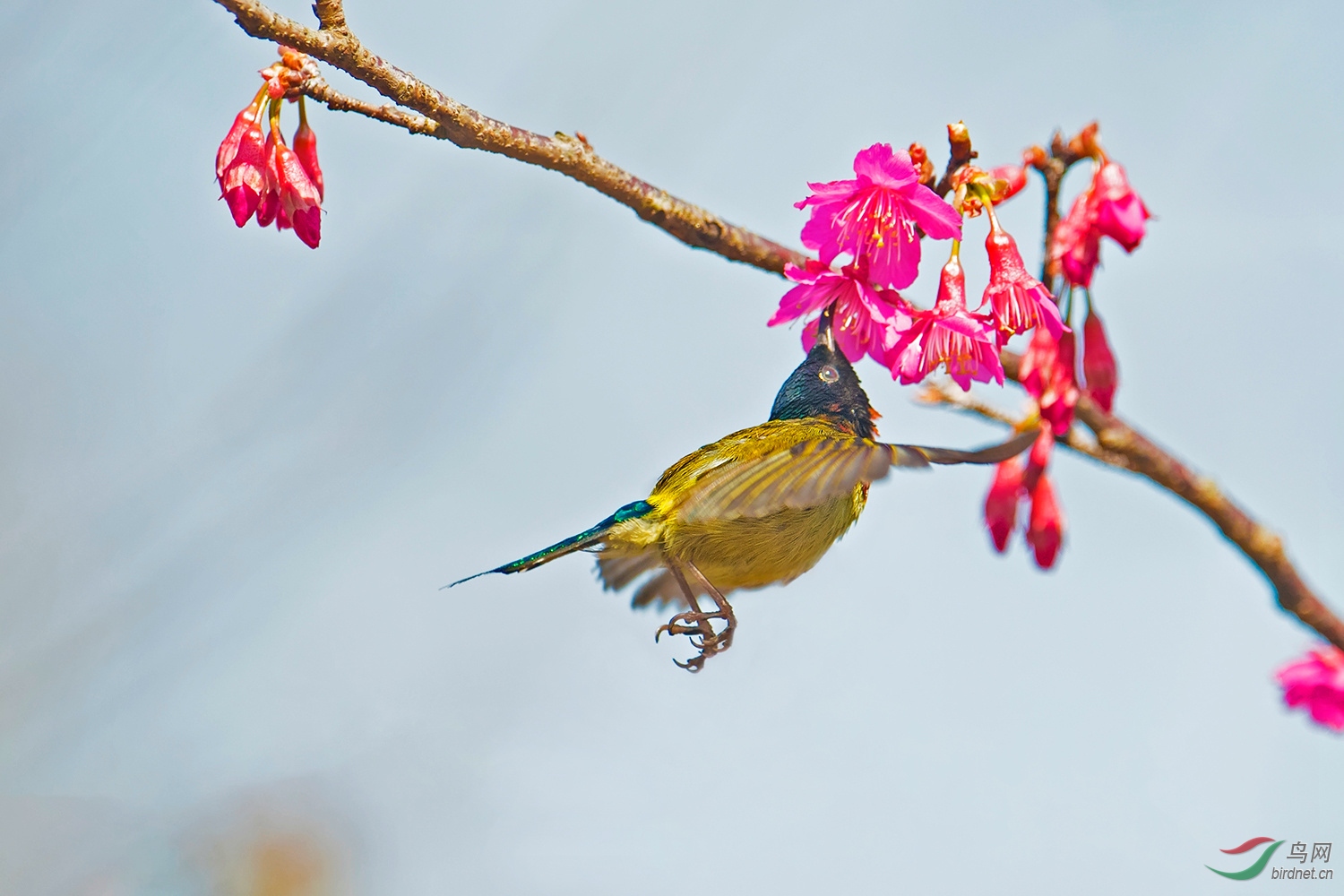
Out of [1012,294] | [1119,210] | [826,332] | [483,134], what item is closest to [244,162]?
[483,134]

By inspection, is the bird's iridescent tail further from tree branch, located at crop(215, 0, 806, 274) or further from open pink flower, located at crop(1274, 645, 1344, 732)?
open pink flower, located at crop(1274, 645, 1344, 732)

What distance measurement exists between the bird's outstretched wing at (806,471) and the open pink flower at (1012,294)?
0.32 meters

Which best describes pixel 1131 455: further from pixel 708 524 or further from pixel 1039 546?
pixel 708 524

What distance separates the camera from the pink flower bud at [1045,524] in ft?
7.33

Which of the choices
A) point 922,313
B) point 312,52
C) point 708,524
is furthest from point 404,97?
point 708,524

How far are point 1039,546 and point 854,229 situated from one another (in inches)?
33.8

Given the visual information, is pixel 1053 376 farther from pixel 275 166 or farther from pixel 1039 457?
pixel 275 166

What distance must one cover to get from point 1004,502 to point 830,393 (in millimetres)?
945

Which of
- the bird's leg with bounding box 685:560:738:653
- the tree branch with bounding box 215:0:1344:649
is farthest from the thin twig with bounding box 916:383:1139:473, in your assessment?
the bird's leg with bounding box 685:560:738:653

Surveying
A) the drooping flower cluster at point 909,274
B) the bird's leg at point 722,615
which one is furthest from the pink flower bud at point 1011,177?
the bird's leg at point 722,615

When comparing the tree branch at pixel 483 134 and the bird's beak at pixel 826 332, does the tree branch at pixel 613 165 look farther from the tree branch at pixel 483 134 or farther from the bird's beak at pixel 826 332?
the bird's beak at pixel 826 332

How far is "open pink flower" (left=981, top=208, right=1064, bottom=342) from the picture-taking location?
7.79 feet

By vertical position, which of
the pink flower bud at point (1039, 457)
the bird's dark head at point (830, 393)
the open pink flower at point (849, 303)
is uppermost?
the bird's dark head at point (830, 393)

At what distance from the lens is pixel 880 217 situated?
96.7 inches
